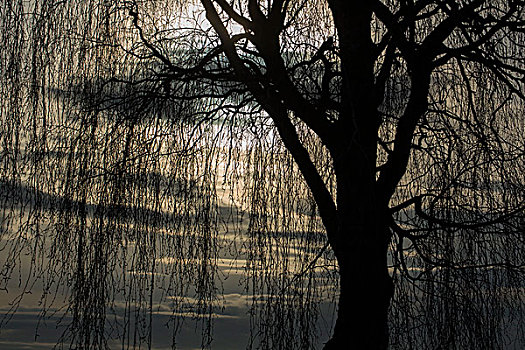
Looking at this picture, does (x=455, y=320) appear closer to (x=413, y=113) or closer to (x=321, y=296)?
(x=321, y=296)

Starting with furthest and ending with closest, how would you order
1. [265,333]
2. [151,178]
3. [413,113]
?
[413,113] < [151,178] < [265,333]

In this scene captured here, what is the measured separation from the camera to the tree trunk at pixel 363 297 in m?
3.35

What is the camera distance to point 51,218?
3.24m

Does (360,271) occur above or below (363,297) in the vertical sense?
above

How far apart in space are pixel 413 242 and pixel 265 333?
111 cm

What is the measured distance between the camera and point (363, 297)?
3.35 m

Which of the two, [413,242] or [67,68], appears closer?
[67,68]

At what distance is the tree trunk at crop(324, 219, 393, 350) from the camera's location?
335cm

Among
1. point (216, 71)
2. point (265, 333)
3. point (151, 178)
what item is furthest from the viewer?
point (216, 71)

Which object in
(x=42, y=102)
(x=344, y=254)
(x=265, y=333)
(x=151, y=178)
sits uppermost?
(x=42, y=102)

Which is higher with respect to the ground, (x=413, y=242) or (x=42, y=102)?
(x=42, y=102)

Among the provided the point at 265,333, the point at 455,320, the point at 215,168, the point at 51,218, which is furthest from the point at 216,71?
the point at 455,320

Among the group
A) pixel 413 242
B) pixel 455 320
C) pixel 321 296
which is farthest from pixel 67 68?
pixel 455 320

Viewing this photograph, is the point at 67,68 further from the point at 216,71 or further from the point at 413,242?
the point at 413,242
